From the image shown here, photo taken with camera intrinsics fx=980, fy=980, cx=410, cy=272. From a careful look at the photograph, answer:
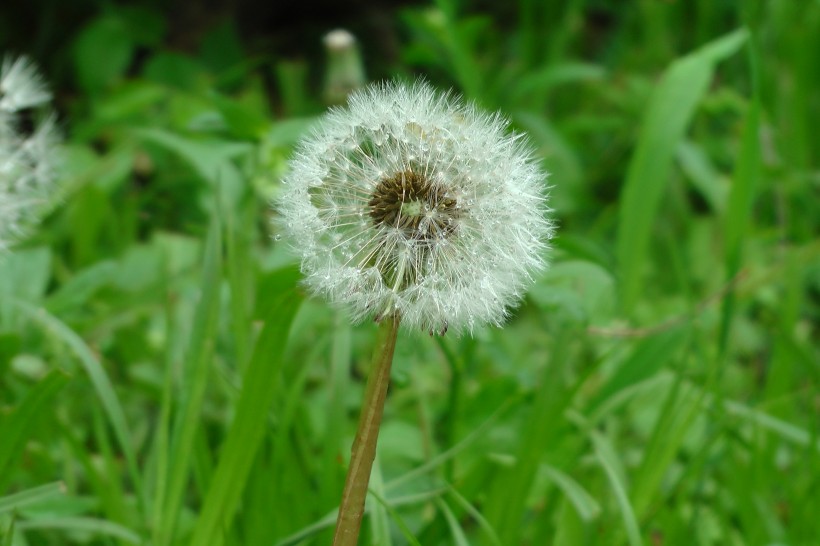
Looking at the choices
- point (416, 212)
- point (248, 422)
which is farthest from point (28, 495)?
point (416, 212)

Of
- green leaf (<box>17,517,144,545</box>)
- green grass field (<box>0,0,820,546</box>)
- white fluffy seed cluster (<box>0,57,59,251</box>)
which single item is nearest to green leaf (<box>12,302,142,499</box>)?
green grass field (<box>0,0,820,546</box>)

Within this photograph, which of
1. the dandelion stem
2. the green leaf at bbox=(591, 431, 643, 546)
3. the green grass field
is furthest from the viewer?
the green grass field

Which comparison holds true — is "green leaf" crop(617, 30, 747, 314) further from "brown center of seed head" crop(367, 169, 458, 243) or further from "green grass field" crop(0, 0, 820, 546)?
"brown center of seed head" crop(367, 169, 458, 243)

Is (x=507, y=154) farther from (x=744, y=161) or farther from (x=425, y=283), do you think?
(x=744, y=161)

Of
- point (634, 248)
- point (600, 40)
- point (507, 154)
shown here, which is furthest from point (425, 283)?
point (600, 40)

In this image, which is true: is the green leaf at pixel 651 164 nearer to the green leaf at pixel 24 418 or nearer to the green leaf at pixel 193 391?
the green leaf at pixel 193 391

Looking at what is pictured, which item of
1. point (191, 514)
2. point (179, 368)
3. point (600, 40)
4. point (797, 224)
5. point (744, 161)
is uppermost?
point (600, 40)
